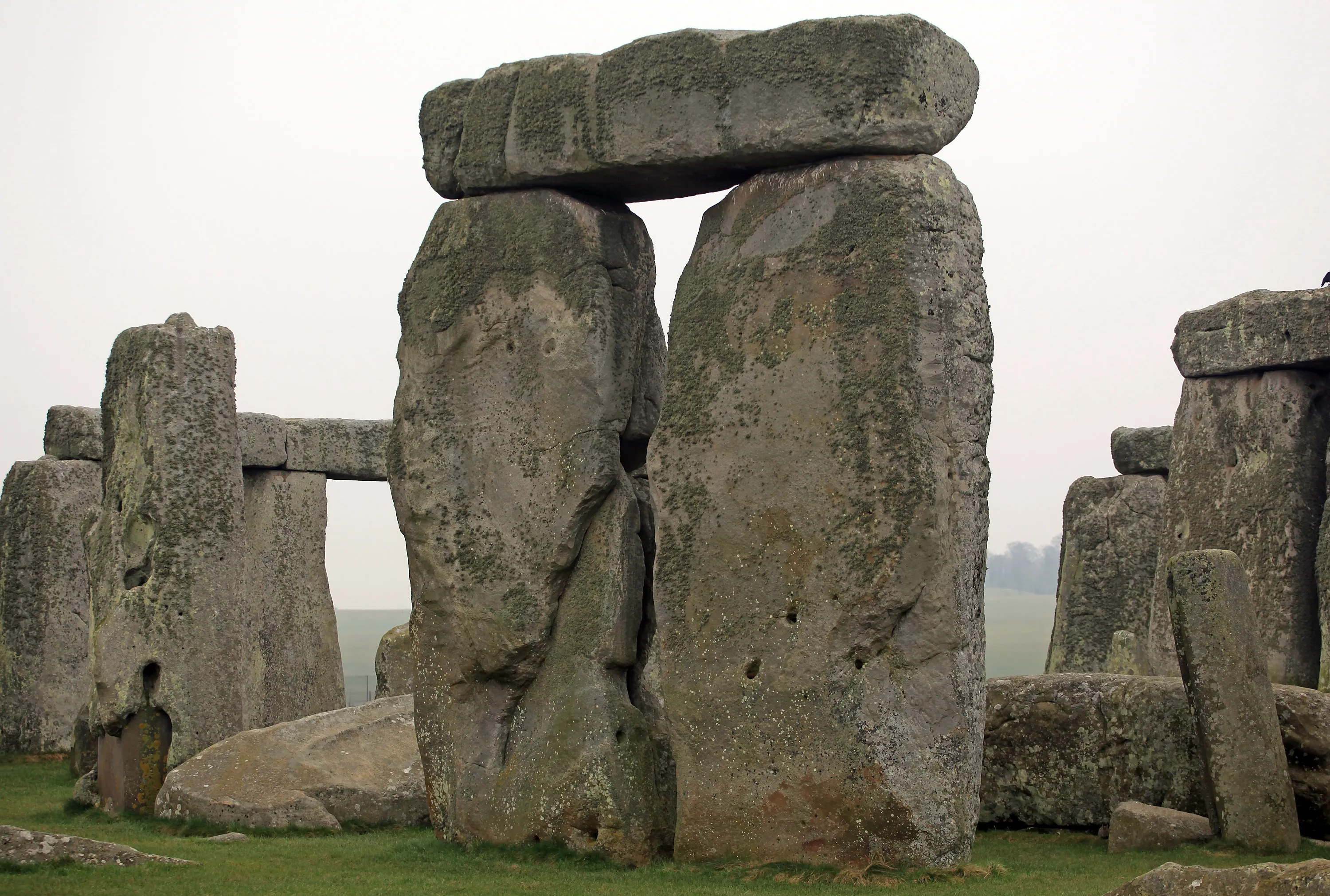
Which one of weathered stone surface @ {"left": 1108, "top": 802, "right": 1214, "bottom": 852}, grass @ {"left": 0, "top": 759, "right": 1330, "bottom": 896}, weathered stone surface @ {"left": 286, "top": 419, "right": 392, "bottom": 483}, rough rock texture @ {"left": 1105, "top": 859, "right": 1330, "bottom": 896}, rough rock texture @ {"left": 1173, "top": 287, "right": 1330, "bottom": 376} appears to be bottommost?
grass @ {"left": 0, "top": 759, "right": 1330, "bottom": 896}

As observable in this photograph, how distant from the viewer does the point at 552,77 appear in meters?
9.45

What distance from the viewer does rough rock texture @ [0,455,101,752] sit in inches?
674

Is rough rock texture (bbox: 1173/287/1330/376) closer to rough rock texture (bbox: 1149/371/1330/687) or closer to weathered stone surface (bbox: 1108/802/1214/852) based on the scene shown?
rough rock texture (bbox: 1149/371/1330/687)

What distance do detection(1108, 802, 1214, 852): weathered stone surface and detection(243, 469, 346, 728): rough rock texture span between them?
956cm

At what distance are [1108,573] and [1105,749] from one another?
7.25 meters

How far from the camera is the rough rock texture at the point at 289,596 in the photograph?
17266 mm

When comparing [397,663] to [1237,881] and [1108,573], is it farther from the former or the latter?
[1237,881]

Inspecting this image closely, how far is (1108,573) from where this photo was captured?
16.9m

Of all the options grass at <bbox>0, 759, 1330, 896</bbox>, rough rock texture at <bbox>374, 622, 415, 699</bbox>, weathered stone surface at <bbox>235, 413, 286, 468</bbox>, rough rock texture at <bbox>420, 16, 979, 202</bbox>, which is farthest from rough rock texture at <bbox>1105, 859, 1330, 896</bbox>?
weathered stone surface at <bbox>235, 413, 286, 468</bbox>

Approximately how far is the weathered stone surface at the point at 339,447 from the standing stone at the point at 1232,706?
10359 mm

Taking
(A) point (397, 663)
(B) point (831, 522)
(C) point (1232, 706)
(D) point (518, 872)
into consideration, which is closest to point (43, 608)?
(A) point (397, 663)

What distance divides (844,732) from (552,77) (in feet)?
12.2

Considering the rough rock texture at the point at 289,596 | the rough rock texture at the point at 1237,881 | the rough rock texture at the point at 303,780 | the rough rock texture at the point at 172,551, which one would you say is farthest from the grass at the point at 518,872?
the rough rock texture at the point at 289,596

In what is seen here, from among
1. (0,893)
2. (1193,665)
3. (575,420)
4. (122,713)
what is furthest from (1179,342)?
(0,893)
